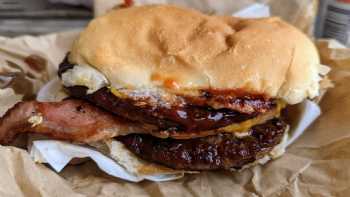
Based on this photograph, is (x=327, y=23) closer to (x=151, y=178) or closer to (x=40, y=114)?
(x=151, y=178)

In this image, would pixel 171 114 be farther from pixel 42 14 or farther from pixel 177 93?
pixel 42 14

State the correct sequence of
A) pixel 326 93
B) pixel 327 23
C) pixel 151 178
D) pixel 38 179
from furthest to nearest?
pixel 327 23 → pixel 326 93 → pixel 151 178 → pixel 38 179

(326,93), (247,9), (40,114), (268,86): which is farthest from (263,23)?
(40,114)

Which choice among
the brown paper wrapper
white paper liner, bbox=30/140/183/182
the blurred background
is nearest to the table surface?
the blurred background

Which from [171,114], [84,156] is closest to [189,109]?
[171,114]

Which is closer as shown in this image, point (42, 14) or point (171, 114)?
point (171, 114)

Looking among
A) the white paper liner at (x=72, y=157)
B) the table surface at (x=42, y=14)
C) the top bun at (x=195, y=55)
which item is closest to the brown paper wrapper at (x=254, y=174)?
the white paper liner at (x=72, y=157)
